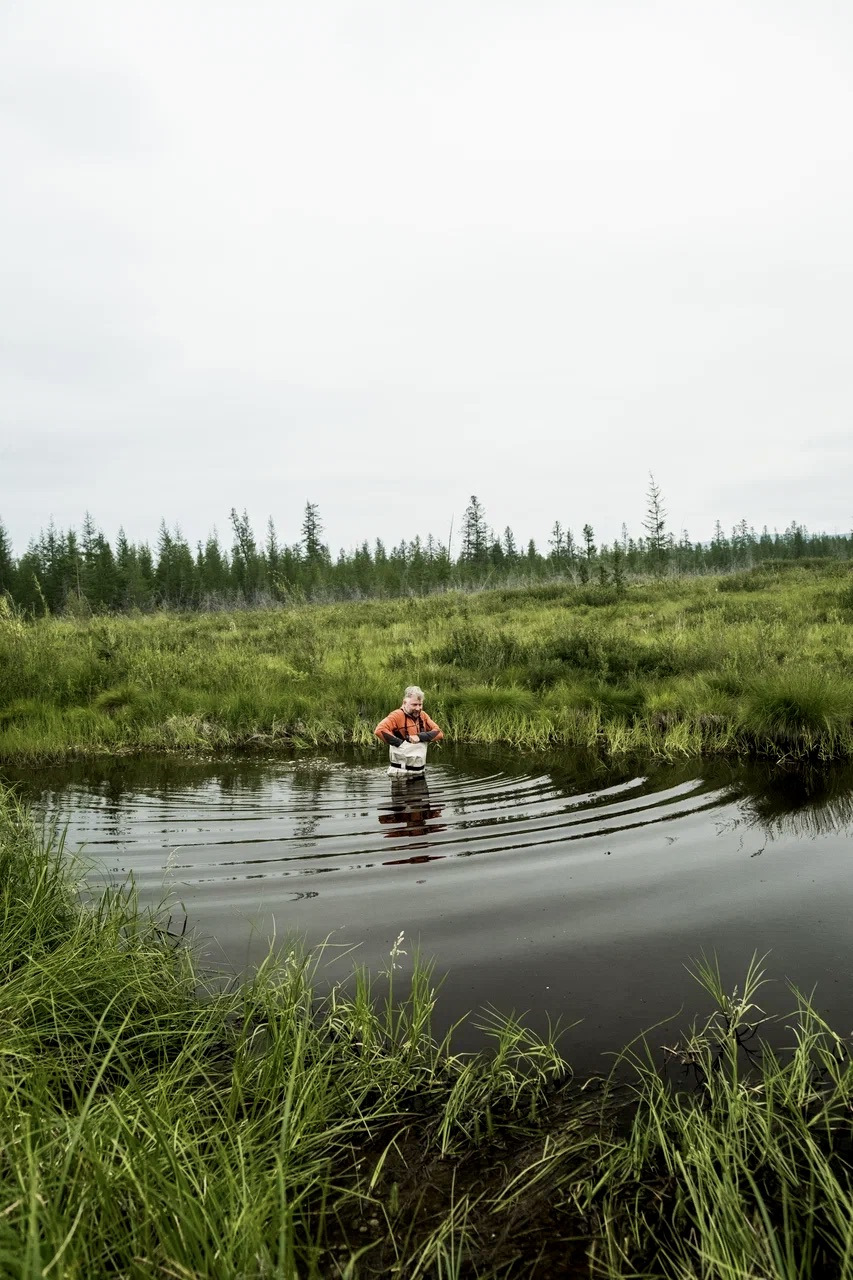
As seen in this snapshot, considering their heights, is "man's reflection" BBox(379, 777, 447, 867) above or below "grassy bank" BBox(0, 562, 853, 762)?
below

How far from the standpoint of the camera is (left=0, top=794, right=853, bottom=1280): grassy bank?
1806 millimetres

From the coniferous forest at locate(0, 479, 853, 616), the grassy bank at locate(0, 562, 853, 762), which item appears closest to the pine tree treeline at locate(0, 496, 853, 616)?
the coniferous forest at locate(0, 479, 853, 616)

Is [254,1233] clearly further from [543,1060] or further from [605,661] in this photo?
[605,661]

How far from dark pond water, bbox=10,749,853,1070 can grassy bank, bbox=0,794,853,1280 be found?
56 centimetres

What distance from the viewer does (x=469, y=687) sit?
1368cm

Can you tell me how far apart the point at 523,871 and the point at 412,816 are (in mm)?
1955

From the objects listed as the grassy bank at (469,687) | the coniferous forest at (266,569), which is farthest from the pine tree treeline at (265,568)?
the grassy bank at (469,687)

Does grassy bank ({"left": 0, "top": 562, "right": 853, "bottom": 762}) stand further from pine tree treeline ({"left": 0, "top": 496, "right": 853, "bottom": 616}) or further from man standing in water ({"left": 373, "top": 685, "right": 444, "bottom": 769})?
pine tree treeline ({"left": 0, "top": 496, "right": 853, "bottom": 616})

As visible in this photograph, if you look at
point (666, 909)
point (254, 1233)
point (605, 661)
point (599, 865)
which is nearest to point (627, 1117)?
point (254, 1233)

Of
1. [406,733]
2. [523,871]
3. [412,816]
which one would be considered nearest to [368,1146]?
[523,871]

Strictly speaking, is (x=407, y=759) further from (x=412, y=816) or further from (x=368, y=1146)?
(x=368, y=1146)

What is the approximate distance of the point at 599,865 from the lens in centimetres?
604

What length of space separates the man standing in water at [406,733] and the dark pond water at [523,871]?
1.07ft

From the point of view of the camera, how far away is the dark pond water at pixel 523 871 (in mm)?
4184
